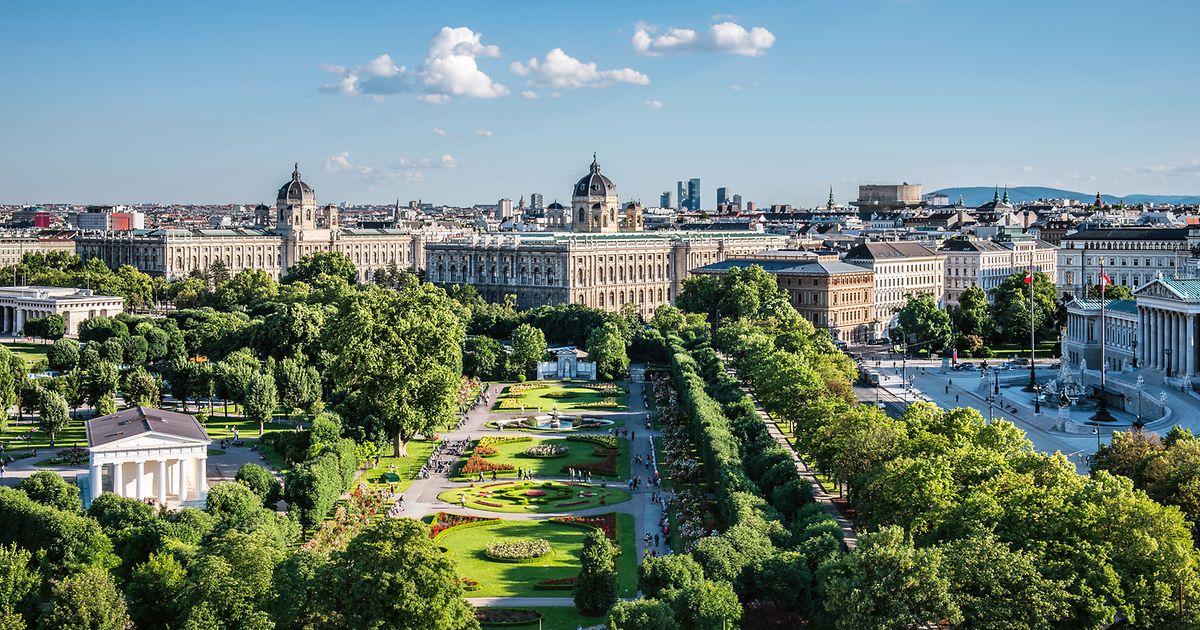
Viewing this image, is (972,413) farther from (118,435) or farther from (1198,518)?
(118,435)

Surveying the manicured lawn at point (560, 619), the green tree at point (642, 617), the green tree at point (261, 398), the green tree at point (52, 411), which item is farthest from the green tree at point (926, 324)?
the green tree at point (642, 617)

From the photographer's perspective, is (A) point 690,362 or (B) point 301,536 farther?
(A) point 690,362

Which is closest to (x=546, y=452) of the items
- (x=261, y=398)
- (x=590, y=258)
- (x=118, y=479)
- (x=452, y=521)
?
(x=452, y=521)

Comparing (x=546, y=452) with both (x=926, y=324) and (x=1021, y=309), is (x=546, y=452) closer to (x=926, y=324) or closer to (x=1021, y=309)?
(x=926, y=324)

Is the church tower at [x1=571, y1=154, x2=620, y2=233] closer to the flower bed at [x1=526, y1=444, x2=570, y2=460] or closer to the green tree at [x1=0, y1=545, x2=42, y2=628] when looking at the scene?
the flower bed at [x1=526, y1=444, x2=570, y2=460]

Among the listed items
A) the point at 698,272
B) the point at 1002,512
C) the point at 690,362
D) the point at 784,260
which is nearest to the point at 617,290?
the point at 698,272
